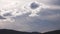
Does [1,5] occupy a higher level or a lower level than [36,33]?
higher

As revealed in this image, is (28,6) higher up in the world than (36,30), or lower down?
higher up

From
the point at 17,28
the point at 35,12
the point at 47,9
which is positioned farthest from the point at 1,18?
the point at 47,9

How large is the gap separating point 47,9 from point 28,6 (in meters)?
0.16

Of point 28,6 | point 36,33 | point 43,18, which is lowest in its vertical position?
point 36,33

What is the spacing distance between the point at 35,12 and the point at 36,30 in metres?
0.15

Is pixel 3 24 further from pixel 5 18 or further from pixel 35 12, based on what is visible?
pixel 35 12

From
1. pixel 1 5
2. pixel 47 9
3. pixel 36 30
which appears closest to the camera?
pixel 36 30

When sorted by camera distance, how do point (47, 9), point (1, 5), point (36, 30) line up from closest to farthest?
point (36, 30)
point (47, 9)
point (1, 5)

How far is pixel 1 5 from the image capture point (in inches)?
40.3

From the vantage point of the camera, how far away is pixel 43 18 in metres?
0.85

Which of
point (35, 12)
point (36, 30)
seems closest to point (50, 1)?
point (35, 12)

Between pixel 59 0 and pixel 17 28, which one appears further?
pixel 59 0

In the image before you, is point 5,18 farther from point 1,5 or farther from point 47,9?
point 47,9

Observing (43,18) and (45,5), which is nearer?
(43,18)
